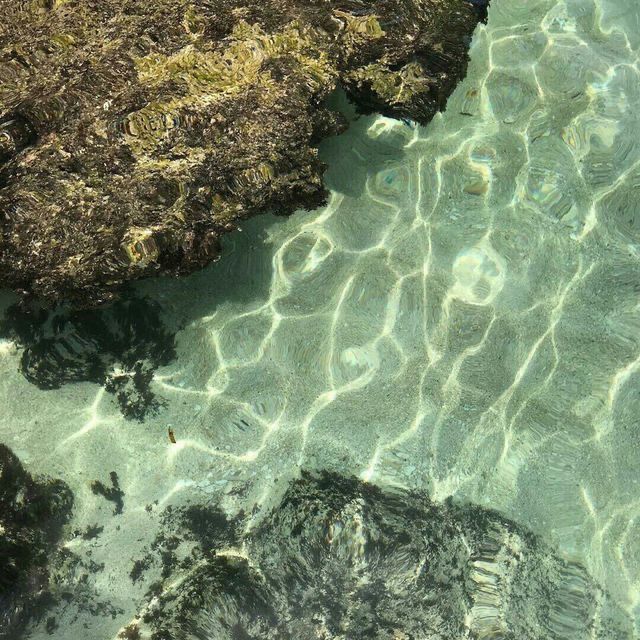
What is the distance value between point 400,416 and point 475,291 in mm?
1130

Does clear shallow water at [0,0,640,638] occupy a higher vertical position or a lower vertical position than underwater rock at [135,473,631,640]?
higher

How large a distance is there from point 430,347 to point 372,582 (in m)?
1.74

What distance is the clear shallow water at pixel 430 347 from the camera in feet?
14.0

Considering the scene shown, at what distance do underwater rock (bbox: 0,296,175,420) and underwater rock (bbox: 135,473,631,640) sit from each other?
127 cm

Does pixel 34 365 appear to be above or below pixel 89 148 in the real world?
below

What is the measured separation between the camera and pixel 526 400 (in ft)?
14.6

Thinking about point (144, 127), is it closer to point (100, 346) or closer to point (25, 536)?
point (100, 346)

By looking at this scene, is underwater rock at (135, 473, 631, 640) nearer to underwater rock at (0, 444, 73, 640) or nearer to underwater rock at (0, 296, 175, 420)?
underwater rock at (0, 444, 73, 640)

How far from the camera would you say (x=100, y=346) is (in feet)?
14.5

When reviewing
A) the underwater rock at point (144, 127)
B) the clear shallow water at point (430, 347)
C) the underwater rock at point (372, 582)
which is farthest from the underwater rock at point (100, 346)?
the underwater rock at point (372, 582)

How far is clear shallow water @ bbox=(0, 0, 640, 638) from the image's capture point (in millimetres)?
4281

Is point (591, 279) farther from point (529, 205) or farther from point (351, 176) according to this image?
point (351, 176)

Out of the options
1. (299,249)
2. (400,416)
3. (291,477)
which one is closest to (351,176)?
(299,249)

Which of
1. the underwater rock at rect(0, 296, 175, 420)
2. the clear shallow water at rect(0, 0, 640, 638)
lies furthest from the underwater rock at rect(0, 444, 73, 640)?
the underwater rock at rect(0, 296, 175, 420)
